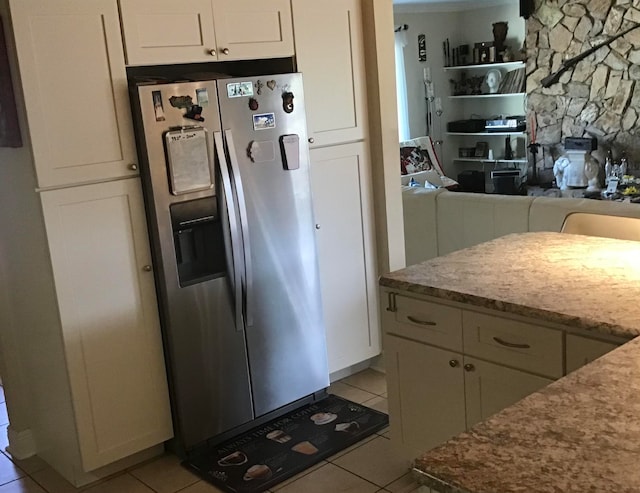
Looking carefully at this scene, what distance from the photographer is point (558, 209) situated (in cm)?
413

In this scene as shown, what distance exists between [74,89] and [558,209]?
2757 millimetres

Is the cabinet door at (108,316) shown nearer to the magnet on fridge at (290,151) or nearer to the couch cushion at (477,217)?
the magnet on fridge at (290,151)

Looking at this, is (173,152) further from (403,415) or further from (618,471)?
(618,471)

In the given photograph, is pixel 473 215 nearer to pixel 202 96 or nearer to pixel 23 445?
pixel 202 96

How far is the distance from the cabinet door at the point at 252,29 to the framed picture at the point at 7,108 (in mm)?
865

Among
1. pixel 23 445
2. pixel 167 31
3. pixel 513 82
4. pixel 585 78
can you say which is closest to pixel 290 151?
pixel 167 31

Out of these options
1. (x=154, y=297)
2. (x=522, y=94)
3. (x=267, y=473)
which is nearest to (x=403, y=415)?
(x=267, y=473)

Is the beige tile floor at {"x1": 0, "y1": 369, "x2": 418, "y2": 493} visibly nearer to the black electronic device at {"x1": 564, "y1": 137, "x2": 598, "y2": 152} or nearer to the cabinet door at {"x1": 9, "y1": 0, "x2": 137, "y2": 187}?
the cabinet door at {"x1": 9, "y1": 0, "x2": 137, "y2": 187}

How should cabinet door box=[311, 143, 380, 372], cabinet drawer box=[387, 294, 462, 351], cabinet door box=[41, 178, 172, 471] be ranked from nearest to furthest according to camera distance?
1. cabinet drawer box=[387, 294, 462, 351]
2. cabinet door box=[41, 178, 172, 471]
3. cabinet door box=[311, 143, 380, 372]

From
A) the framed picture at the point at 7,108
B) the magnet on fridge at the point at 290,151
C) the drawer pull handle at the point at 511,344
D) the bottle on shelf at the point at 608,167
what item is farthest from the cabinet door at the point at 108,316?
the bottle on shelf at the point at 608,167

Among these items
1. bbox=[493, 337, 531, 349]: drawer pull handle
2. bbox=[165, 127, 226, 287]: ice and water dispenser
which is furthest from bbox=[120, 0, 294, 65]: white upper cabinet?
bbox=[493, 337, 531, 349]: drawer pull handle

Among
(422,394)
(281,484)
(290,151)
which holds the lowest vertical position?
(281,484)

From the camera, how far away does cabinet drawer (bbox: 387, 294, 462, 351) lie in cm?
227

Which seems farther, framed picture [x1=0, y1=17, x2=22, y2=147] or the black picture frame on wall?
the black picture frame on wall
